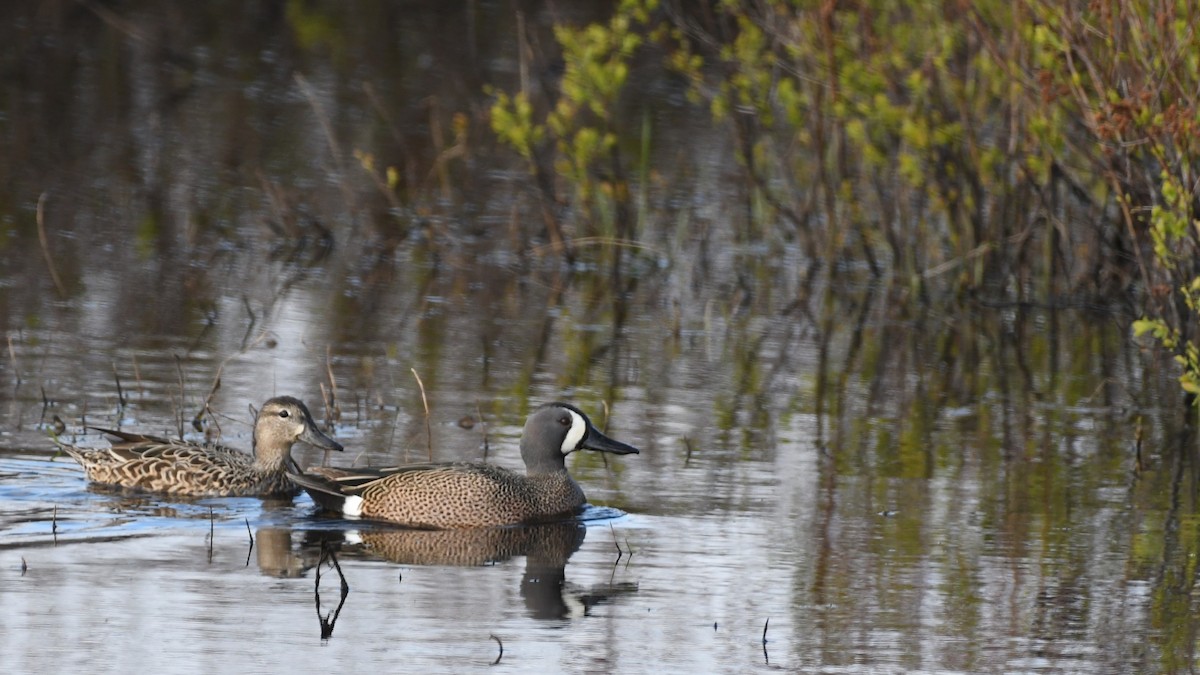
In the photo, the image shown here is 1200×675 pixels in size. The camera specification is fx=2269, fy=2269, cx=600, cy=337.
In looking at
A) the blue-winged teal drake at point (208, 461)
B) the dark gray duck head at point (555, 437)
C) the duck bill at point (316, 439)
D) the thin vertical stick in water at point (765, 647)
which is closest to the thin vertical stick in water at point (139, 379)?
the blue-winged teal drake at point (208, 461)

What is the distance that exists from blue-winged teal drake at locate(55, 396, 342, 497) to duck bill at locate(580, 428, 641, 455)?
1129mm

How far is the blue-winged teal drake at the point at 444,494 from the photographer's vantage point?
948cm

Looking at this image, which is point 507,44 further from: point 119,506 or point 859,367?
point 119,506

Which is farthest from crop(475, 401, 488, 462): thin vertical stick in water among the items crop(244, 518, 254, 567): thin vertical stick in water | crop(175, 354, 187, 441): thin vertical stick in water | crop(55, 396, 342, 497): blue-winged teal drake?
crop(244, 518, 254, 567): thin vertical stick in water

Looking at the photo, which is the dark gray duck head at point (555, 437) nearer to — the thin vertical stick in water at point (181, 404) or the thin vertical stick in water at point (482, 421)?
the thin vertical stick in water at point (482, 421)

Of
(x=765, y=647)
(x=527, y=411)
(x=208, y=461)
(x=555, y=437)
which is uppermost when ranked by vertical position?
(x=527, y=411)

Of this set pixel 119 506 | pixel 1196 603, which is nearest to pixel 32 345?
pixel 119 506

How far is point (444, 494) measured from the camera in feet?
31.1

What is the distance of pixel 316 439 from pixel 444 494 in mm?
966

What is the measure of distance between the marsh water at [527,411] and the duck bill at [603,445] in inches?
10.4

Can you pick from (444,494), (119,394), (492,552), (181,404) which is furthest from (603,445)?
(119,394)

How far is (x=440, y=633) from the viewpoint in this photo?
7.37 metres

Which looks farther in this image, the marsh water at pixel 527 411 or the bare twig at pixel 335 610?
the marsh water at pixel 527 411

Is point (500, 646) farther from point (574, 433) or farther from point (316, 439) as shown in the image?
point (316, 439)
